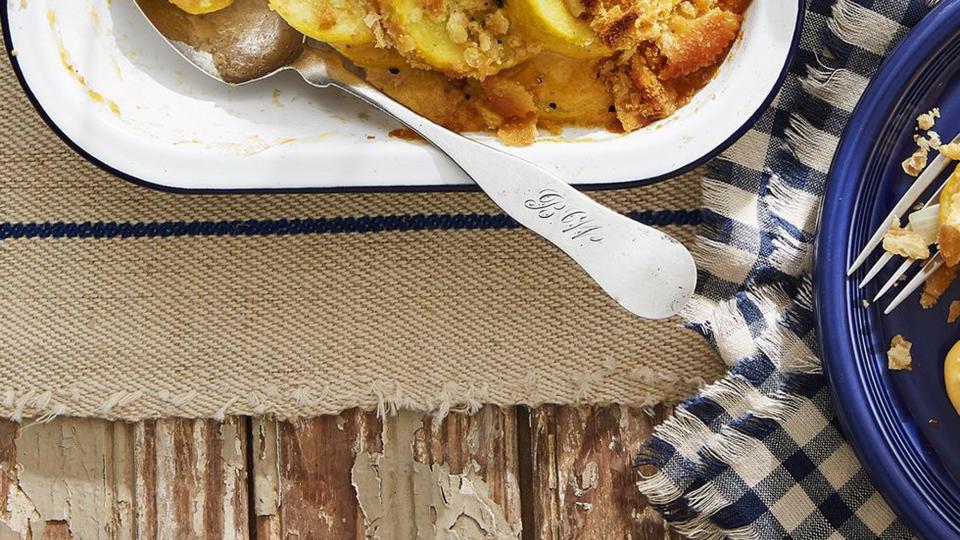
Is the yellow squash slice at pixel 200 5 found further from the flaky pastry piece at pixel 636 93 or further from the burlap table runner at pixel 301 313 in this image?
the flaky pastry piece at pixel 636 93

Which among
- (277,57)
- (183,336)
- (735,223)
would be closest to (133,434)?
(183,336)

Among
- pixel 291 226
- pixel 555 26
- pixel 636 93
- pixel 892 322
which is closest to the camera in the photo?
pixel 555 26

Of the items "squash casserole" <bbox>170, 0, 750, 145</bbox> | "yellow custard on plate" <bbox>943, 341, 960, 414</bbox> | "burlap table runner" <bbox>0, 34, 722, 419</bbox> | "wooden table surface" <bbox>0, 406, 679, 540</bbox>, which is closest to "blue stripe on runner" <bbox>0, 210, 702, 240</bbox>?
"burlap table runner" <bbox>0, 34, 722, 419</bbox>

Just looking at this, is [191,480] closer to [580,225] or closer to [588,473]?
[588,473]

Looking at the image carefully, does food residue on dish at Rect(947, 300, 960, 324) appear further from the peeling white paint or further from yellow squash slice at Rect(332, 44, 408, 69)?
yellow squash slice at Rect(332, 44, 408, 69)

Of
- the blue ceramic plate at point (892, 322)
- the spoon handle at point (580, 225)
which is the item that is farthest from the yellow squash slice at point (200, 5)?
the blue ceramic plate at point (892, 322)

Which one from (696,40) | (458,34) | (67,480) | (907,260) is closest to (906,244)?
(907,260)
